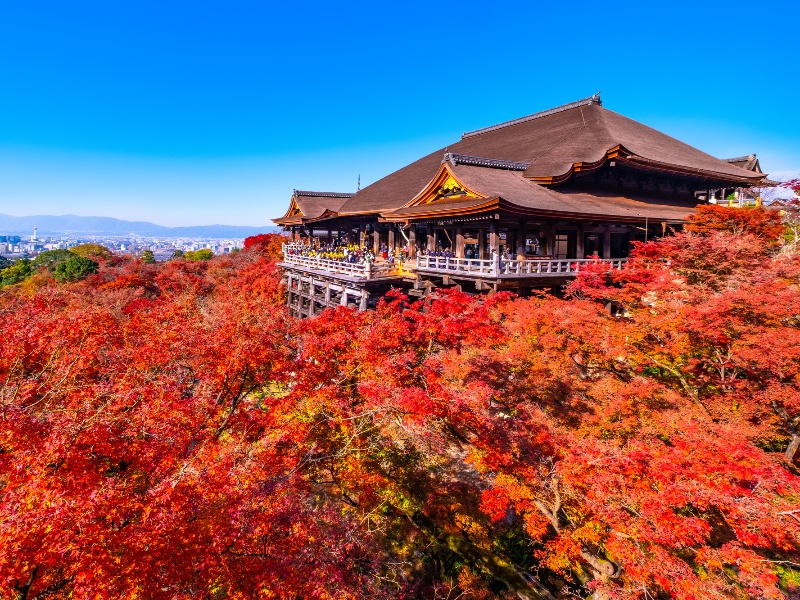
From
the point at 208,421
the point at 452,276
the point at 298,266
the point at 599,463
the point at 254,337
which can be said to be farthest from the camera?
the point at 298,266

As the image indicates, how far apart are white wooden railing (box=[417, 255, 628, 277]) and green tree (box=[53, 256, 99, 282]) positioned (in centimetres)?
3075

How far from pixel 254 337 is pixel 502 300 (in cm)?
864

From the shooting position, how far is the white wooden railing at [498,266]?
1559cm

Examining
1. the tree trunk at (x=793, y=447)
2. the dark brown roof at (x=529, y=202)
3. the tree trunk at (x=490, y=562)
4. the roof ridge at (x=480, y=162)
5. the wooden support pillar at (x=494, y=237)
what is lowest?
the tree trunk at (x=490, y=562)

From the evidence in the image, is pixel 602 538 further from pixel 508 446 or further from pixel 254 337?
pixel 254 337

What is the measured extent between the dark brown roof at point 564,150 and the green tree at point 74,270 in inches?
895

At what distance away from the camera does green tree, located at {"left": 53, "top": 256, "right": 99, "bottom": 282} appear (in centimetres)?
3209

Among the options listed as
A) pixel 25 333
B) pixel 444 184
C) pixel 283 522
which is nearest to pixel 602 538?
pixel 283 522

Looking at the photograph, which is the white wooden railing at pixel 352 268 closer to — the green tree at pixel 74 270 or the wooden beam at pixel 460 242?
the wooden beam at pixel 460 242

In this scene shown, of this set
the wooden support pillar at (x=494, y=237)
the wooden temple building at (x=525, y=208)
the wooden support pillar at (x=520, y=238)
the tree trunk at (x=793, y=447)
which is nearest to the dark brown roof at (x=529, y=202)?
the wooden temple building at (x=525, y=208)

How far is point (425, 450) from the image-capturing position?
1066 cm

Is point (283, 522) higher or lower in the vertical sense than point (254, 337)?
lower

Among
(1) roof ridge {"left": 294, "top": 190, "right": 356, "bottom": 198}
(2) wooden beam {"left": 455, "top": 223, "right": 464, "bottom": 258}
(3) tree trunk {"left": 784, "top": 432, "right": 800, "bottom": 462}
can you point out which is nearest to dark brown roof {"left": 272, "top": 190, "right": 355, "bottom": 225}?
(1) roof ridge {"left": 294, "top": 190, "right": 356, "bottom": 198}

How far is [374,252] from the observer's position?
27750mm
